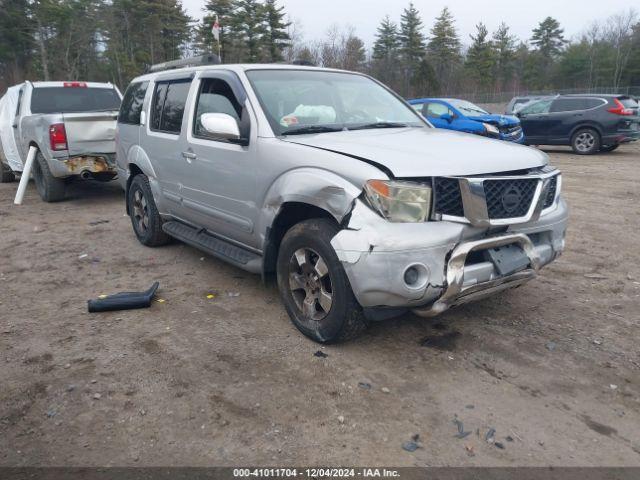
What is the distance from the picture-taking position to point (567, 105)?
15148 millimetres

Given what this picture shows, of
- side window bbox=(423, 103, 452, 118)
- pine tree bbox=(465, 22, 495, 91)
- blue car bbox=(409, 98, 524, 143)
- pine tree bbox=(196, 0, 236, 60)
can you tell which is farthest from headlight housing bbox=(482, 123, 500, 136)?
pine tree bbox=(465, 22, 495, 91)

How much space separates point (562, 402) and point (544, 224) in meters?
1.19

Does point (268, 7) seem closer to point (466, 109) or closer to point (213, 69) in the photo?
point (466, 109)

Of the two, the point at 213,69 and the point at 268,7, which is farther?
the point at 268,7

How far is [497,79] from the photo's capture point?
61875 millimetres

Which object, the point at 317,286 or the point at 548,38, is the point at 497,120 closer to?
the point at 317,286

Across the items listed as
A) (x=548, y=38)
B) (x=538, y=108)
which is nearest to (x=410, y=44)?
(x=548, y=38)

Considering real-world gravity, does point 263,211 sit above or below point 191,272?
above

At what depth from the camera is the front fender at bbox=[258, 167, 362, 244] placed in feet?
10.2

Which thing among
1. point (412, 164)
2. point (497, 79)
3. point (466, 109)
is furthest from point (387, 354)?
point (497, 79)

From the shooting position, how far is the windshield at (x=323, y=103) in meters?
3.99

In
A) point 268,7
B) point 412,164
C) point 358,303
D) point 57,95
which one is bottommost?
point 358,303

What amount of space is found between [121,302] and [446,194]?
2751 millimetres

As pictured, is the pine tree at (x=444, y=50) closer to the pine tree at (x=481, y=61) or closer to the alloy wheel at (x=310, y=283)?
the pine tree at (x=481, y=61)
